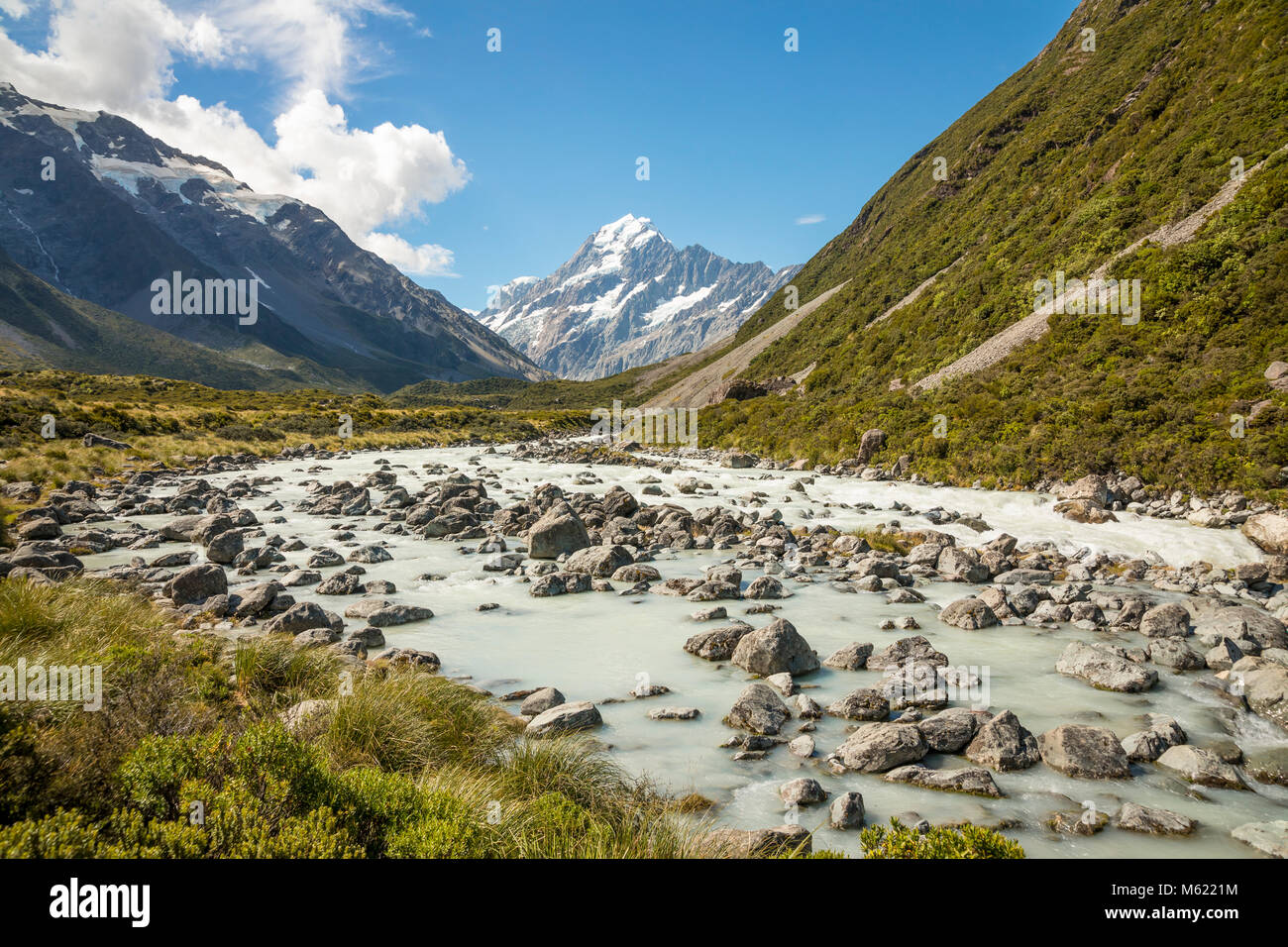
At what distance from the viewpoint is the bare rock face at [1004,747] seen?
7.47m

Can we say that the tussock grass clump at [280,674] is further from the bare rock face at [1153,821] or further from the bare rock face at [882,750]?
the bare rock face at [1153,821]

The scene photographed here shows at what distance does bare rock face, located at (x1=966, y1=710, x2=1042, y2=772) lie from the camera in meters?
7.47

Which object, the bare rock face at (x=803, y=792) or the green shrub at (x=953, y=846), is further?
the bare rock face at (x=803, y=792)

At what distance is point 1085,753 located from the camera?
7.36 meters

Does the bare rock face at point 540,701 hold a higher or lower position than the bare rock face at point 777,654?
lower

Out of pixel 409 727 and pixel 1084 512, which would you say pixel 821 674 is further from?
pixel 1084 512

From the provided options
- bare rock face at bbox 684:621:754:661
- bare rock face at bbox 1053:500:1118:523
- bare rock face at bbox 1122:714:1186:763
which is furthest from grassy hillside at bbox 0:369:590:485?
bare rock face at bbox 1053:500:1118:523

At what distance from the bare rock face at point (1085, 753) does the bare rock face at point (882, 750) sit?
1.50 meters

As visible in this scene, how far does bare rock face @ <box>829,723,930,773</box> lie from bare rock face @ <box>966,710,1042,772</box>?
2.08 ft

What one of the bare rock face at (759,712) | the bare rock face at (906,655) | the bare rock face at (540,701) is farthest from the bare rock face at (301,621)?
the bare rock face at (906,655)

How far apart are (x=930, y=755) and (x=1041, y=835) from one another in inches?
65.9
